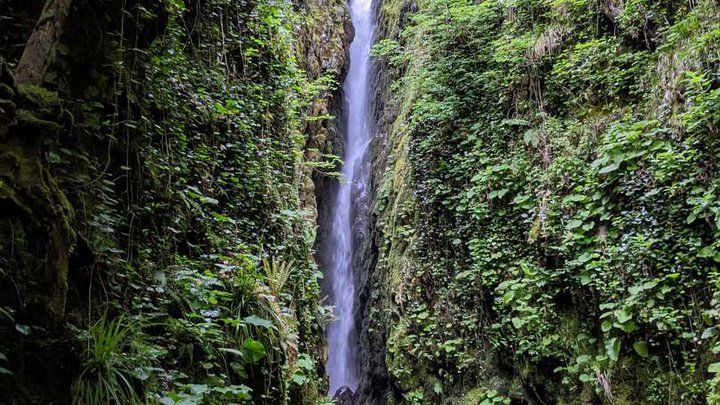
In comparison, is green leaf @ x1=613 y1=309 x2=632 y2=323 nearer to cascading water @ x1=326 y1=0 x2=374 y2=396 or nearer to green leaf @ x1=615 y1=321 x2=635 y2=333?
green leaf @ x1=615 y1=321 x2=635 y2=333

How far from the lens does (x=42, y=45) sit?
2.26 m

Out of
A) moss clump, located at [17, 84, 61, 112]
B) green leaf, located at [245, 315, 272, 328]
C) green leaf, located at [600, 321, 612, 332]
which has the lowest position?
green leaf, located at [600, 321, 612, 332]

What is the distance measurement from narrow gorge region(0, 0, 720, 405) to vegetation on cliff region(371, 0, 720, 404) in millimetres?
35

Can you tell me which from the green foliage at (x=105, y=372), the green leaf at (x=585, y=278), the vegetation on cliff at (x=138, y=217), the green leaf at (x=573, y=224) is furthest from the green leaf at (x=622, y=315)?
the green foliage at (x=105, y=372)

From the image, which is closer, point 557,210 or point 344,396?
point 557,210

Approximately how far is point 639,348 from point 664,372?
0.33 metres

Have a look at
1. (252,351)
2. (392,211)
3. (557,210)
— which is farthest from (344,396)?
(252,351)

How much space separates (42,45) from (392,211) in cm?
915

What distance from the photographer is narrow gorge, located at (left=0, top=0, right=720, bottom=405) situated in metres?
2.30

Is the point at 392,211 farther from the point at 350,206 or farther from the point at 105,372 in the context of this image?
the point at 105,372

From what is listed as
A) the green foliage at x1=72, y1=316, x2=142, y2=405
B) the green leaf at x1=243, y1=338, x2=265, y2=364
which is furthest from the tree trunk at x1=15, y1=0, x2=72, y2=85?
the green leaf at x1=243, y1=338, x2=265, y2=364

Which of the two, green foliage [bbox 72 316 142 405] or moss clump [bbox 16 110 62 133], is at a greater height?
moss clump [bbox 16 110 62 133]

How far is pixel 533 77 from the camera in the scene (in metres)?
8.10

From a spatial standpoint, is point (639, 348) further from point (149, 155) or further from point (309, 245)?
point (149, 155)
